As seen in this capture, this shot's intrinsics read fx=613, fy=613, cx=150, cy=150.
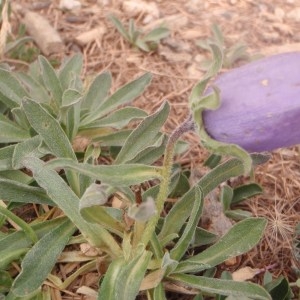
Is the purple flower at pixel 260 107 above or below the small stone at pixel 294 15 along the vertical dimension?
above

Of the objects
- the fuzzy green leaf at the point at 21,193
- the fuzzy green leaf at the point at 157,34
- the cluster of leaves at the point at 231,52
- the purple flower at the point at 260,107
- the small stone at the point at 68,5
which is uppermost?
the purple flower at the point at 260,107

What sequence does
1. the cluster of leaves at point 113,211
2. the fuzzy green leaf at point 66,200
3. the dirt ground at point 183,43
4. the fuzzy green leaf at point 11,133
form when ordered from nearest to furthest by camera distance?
the cluster of leaves at point 113,211 → the fuzzy green leaf at point 66,200 → the fuzzy green leaf at point 11,133 → the dirt ground at point 183,43

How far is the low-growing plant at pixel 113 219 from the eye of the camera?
1.55 metres

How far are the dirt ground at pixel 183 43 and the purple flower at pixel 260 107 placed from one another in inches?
29.0

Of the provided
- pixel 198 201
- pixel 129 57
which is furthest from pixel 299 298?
pixel 129 57

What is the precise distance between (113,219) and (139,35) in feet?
4.50

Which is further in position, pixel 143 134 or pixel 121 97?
pixel 121 97

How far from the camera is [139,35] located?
112 inches

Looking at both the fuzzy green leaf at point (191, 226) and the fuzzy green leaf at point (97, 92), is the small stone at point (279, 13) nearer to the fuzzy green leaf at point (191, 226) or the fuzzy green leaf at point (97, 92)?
the fuzzy green leaf at point (97, 92)

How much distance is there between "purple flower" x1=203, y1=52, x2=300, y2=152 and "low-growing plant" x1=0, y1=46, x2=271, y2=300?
0.19 feet

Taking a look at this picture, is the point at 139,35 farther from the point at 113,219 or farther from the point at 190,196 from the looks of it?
the point at 113,219

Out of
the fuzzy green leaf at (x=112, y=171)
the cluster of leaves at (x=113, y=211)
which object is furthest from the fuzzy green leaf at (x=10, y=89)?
the fuzzy green leaf at (x=112, y=171)

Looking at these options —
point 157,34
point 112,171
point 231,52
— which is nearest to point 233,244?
point 112,171

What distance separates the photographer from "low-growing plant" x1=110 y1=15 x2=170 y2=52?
9.21ft
